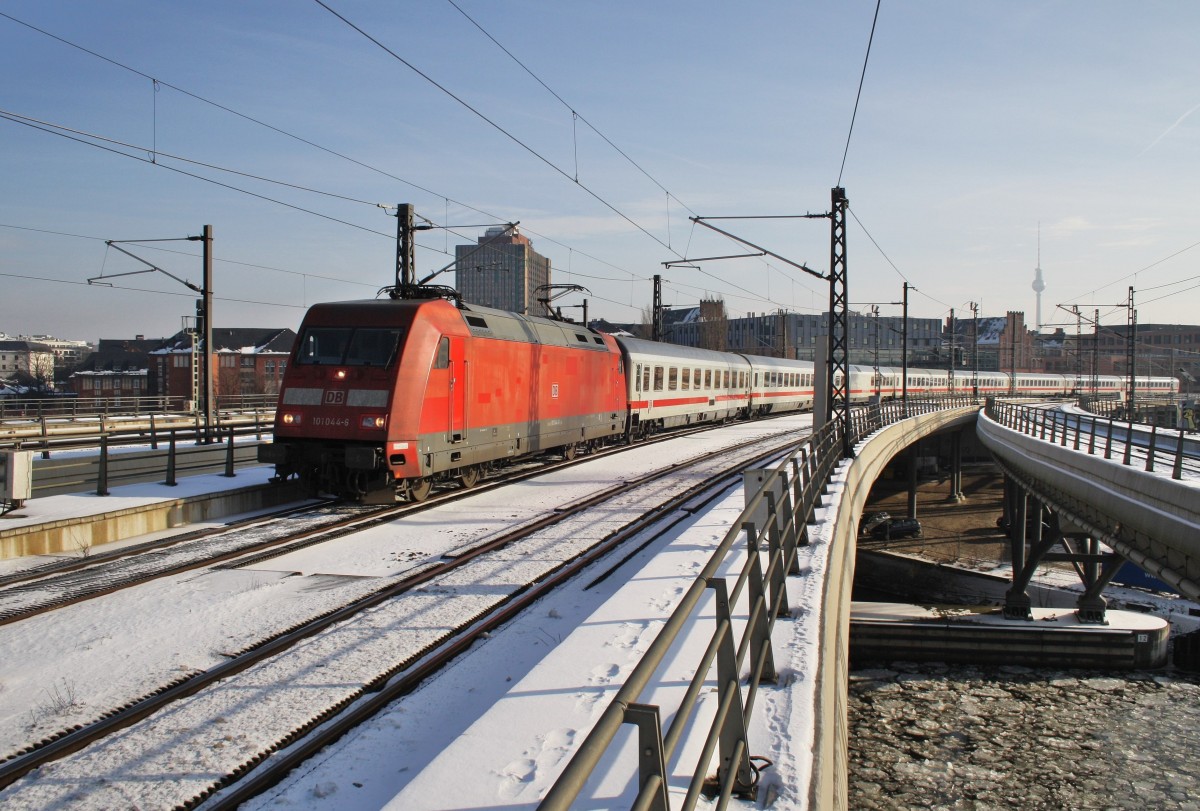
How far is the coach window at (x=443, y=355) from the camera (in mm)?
13828

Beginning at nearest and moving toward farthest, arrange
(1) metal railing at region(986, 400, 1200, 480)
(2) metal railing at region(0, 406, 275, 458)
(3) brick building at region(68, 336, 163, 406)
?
(1) metal railing at region(986, 400, 1200, 480), (2) metal railing at region(0, 406, 275, 458), (3) brick building at region(68, 336, 163, 406)

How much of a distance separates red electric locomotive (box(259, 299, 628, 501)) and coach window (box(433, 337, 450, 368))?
3 centimetres

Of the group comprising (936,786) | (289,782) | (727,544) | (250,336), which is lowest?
(936,786)

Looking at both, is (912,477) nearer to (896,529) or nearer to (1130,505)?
(896,529)

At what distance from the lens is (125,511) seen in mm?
11742

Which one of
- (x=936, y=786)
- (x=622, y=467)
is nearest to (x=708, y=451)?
(x=622, y=467)

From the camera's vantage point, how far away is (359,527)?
39.8ft

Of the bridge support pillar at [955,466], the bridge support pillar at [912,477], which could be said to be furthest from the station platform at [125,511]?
the bridge support pillar at [955,466]

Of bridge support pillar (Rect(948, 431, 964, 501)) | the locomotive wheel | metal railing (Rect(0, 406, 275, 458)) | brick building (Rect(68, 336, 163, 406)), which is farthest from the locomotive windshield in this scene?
brick building (Rect(68, 336, 163, 406))

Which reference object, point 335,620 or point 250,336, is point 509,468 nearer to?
point 335,620

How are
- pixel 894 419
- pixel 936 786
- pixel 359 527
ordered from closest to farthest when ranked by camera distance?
pixel 359 527 < pixel 936 786 < pixel 894 419

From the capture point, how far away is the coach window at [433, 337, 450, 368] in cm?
1383

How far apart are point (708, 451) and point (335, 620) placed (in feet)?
54.7

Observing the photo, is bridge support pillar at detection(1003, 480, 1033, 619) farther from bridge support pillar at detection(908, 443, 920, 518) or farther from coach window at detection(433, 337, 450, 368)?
coach window at detection(433, 337, 450, 368)
